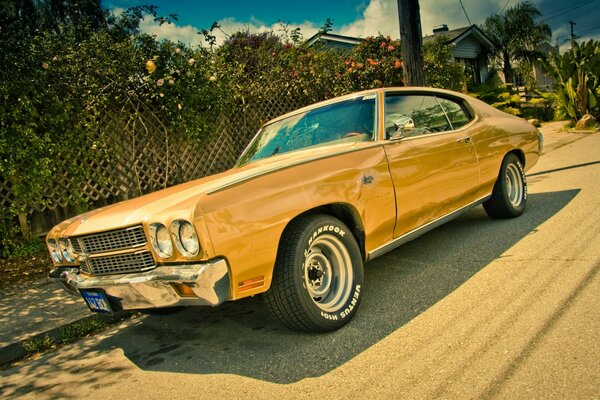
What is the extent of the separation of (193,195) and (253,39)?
68.7 ft

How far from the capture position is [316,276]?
10.4 feet

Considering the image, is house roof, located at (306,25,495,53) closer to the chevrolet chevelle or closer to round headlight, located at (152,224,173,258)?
the chevrolet chevelle

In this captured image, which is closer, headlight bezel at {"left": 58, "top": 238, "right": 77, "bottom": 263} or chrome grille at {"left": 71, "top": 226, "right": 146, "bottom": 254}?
chrome grille at {"left": 71, "top": 226, "right": 146, "bottom": 254}

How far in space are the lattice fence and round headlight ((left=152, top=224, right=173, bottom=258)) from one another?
15.3 feet

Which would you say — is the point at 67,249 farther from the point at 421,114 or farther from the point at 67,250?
the point at 421,114

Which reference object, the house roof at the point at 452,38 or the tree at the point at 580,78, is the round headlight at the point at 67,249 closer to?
the tree at the point at 580,78

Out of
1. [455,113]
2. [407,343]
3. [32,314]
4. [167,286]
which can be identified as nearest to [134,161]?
[32,314]

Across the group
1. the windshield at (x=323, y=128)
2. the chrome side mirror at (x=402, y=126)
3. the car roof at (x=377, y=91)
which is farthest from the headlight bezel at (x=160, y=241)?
the car roof at (x=377, y=91)

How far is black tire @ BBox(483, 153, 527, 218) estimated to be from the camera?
511 centimetres

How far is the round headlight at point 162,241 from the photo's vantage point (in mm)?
2676

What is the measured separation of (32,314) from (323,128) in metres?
3.23

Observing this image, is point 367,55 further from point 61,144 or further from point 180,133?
point 61,144

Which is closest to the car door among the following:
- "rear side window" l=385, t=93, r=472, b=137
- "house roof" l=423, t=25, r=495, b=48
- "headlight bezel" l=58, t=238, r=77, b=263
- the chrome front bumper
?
"rear side window" l=385, t=93, r=472, b=137

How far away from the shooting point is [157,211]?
2748 millimetres
